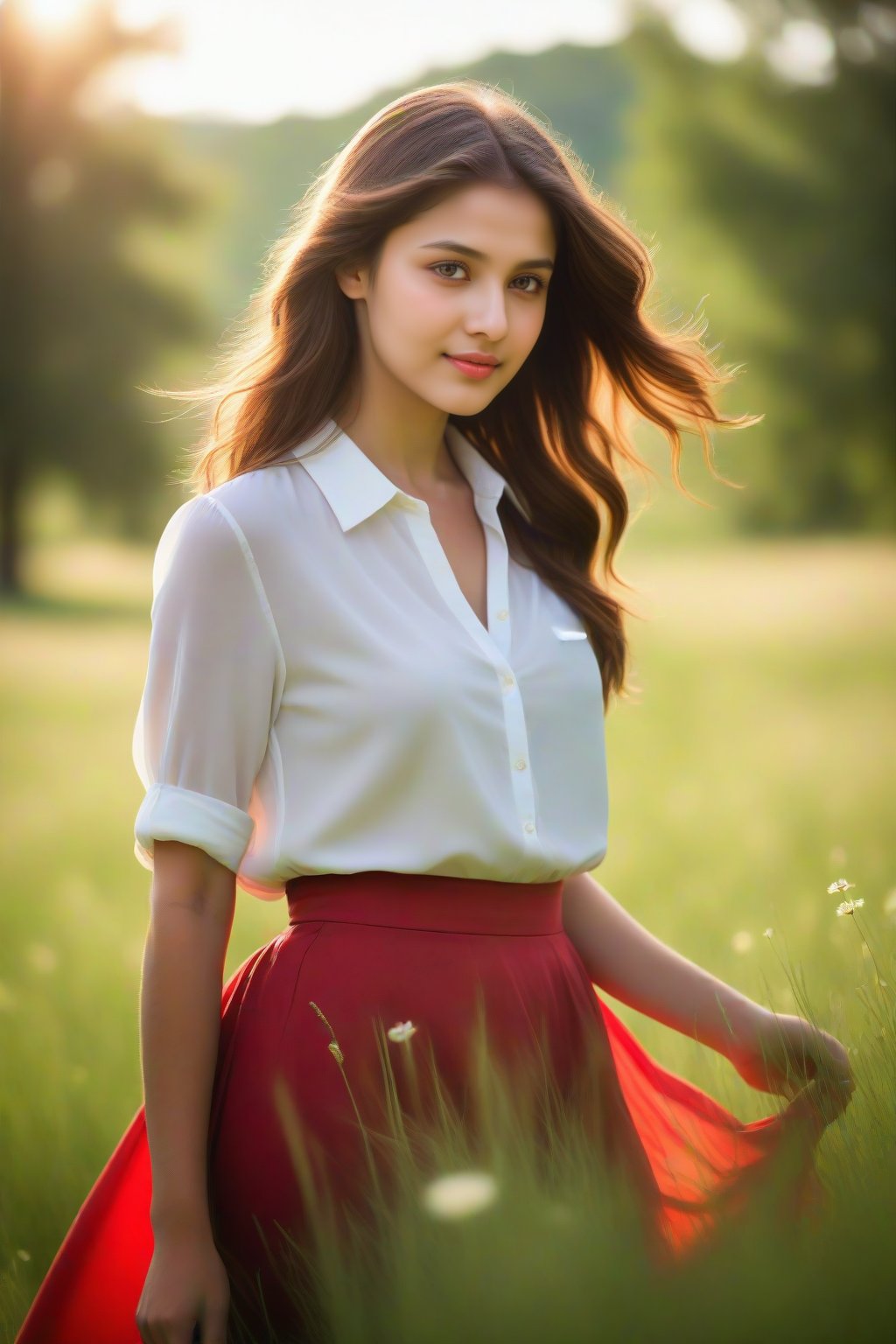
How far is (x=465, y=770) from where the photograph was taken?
1.82 m

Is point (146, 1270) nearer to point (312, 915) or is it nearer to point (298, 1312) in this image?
point (298, 1312)

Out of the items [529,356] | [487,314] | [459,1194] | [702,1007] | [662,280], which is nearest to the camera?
[459,1194]

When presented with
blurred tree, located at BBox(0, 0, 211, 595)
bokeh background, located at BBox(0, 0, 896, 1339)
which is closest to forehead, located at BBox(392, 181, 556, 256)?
bokeh background, located at BBox(0, 0, 896, 1339)

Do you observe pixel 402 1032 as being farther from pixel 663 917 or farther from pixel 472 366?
pixel 663 917

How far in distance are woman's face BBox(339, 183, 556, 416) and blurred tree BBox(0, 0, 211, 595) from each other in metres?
21.2

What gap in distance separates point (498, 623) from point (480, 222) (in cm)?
61

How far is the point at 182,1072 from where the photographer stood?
1.74 meters

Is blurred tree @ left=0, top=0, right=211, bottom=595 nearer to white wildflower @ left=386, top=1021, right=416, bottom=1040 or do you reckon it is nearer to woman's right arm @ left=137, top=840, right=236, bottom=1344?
woman's right arm @ left=137, top=840, right=236, bottom=1344

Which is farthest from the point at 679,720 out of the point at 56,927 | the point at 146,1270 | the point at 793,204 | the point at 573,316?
the point at 793,204

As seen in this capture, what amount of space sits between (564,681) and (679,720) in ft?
29.2

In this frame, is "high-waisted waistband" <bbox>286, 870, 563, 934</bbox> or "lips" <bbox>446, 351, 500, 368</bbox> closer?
"high-waisted waistband" <bbox>286, 870, 563, 934</bbox>

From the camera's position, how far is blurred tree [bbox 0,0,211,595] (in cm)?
2228

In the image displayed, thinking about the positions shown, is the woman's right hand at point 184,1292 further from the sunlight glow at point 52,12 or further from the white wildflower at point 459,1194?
the sunlight glow at point 52,12

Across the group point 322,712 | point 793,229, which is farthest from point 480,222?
point 793,229
